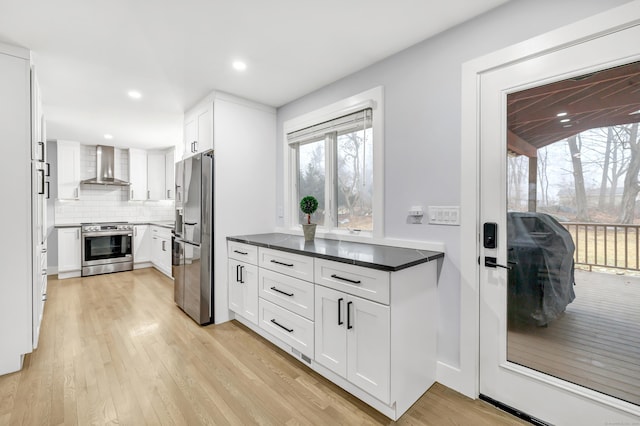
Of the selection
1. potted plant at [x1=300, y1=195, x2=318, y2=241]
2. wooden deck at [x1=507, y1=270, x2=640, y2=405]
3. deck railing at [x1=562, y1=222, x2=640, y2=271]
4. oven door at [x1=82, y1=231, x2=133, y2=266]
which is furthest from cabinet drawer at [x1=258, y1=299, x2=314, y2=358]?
oven door at [x1=82, y1=231, x2=133, y2=266]

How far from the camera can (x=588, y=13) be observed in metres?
1.42

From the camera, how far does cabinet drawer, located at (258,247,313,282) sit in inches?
81.4

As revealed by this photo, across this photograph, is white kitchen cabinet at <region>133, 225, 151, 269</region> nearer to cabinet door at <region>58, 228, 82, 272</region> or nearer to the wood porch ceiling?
cabinet door at <region>58, 228, 82, 272</region>

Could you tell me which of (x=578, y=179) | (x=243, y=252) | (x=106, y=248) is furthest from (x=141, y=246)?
(x=578, y=179)

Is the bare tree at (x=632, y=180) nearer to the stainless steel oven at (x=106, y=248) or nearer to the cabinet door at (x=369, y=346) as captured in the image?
the cabinet door at (x=369, y=346)

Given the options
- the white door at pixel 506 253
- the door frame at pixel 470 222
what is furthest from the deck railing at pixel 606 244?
the door frame at pixel 470 222

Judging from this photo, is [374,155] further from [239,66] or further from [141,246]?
[141,246]

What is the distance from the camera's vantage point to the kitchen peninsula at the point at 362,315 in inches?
62.6

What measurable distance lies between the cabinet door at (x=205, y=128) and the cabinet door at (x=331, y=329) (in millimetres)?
2046

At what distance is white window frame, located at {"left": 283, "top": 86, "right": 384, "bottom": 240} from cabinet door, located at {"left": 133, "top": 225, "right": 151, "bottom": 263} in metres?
3.73

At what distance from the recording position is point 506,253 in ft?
5.63

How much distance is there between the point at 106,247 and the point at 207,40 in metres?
4.66

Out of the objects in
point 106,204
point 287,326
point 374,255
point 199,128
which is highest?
point 199,128

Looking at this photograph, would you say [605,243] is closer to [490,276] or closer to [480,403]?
[490,276]
